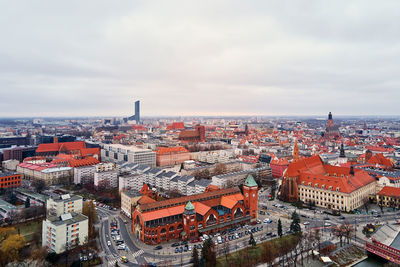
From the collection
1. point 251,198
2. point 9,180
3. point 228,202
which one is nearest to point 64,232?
point 228,202

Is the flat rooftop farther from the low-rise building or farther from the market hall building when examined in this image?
the market hall building

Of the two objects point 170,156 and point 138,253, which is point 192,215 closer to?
Result: point 138,253

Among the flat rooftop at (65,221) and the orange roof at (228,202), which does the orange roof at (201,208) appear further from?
the flat rooftop at (65,221)

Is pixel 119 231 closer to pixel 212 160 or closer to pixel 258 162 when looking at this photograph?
pixel 258 162

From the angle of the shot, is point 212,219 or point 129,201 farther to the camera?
point 129,201

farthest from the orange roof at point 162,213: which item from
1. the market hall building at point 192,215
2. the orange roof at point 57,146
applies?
the orange roof at point 57,146

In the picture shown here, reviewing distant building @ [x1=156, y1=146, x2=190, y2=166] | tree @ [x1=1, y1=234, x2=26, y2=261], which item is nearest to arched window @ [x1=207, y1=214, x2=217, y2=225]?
tree @ [x1=1, y1=234, x2=26, y2=261]
